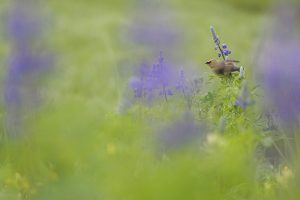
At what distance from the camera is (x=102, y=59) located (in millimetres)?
8320

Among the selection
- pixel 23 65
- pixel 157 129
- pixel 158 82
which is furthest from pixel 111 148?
pixel 158 82

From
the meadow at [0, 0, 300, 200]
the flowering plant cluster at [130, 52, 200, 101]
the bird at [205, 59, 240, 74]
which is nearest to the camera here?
the meadow at [0, 0, 300, 200]

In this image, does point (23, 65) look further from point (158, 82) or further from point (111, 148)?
point (111, 148)

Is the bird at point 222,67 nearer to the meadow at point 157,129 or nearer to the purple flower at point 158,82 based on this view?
the meadow at point 157,129

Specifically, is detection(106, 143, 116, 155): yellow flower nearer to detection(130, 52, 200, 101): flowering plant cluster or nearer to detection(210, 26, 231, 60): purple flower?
detection(130, 52, 200, 101): flowering plant cluster

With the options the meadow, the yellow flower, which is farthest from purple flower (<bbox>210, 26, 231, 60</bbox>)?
the yellow flower

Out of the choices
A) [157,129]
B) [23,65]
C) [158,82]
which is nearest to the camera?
[157,129]

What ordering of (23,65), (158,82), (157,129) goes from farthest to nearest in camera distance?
(158,82) < (23,65) < (157,129)

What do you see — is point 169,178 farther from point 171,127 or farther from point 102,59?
point 102,59

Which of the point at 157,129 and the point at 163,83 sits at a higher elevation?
the point at 157,129

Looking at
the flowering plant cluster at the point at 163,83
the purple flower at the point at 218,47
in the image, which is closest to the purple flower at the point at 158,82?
the flowering plant cluster at the point at 163,83

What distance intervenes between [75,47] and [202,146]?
8.36m

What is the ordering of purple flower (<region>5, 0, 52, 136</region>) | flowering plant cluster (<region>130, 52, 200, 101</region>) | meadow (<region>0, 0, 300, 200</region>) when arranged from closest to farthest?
meadow (<region>0, 0, 300, 200</region>)
purple flower (<region>5, 0, 52, 136</region>)
flowering plant cluster (<region>130, 52, 200, 101</region>)

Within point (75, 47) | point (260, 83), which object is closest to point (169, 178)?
point (260, 83)
